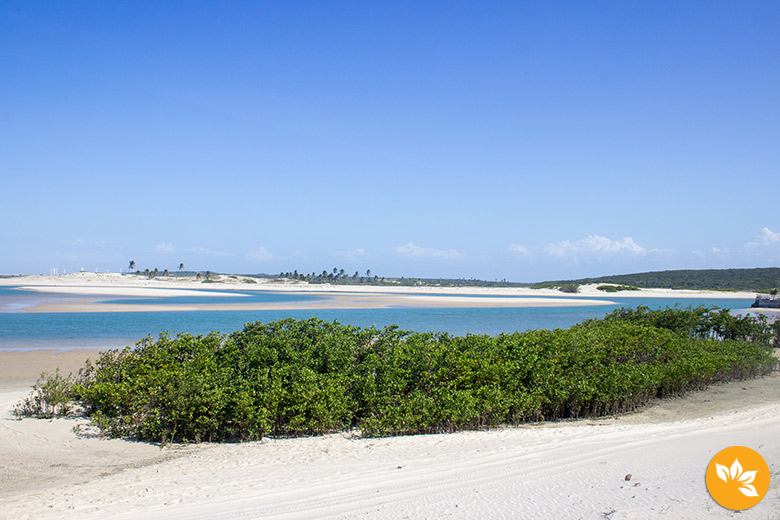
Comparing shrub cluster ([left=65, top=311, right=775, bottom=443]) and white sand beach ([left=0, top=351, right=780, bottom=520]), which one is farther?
shrub cluster ([left=65, top=311, right=775, bottom=443])

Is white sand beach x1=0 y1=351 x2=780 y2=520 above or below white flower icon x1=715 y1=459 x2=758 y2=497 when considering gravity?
below

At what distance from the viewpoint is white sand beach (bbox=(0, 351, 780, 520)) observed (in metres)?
5.88

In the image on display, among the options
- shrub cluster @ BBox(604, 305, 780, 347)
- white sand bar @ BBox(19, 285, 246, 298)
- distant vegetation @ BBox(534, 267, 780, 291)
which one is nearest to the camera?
shrub cluster @ BBox(604, 305, 780, 347)

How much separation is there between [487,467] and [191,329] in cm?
3010

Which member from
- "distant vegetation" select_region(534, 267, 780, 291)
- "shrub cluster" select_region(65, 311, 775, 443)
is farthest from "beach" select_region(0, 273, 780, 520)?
"distant vegetation" select_region(534, 267, 780, 291)

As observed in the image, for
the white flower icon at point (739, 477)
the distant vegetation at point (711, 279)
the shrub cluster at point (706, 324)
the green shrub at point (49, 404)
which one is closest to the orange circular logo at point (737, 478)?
the white flower icon at point (739, 477)

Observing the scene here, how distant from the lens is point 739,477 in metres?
6.16

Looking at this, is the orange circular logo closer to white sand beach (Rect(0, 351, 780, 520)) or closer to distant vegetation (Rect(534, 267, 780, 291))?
white sand beach (Rect(0, 351, 780, 520))

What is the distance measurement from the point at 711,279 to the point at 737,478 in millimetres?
166569

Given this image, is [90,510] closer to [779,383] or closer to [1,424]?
[1,424]

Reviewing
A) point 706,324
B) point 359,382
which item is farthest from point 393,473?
point 706,324

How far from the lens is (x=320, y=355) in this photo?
13094 millimetres

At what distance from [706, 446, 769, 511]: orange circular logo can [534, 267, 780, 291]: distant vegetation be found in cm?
12842

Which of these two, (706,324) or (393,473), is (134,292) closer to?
(706,324)
